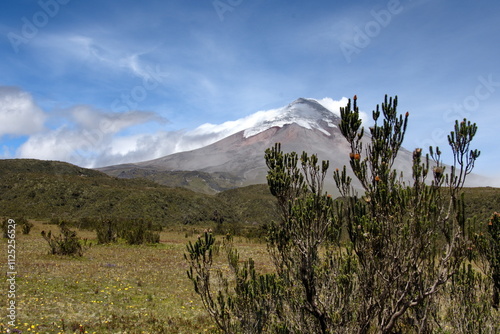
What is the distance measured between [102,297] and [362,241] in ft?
32.9

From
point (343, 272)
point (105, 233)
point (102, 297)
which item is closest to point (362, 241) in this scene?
point (343, 272)

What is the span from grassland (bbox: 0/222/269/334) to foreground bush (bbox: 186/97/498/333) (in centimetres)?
409

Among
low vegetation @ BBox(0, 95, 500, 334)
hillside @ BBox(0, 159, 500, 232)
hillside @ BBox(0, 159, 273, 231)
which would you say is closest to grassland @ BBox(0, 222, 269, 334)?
low vegetation @ BBox(0, 95, 500, 334)

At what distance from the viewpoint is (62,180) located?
74.4m

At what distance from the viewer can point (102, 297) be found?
1173 cm

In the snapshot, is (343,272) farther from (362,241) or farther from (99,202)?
(99,202)

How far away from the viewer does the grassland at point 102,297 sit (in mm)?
9070

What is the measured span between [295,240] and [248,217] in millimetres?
82196

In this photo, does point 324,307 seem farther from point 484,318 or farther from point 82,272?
point 82,272

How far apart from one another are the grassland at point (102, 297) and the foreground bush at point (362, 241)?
409 centimetres

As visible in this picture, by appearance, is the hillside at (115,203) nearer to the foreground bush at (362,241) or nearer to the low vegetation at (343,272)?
the low vegetation at (343,272)

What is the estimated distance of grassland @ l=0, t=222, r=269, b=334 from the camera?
357 inches

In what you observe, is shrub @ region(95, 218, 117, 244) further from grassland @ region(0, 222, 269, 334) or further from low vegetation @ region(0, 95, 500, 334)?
low vegetation @ region(0, 95, 500, 334)

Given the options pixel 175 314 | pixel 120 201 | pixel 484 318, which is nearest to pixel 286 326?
pixel 484 318
